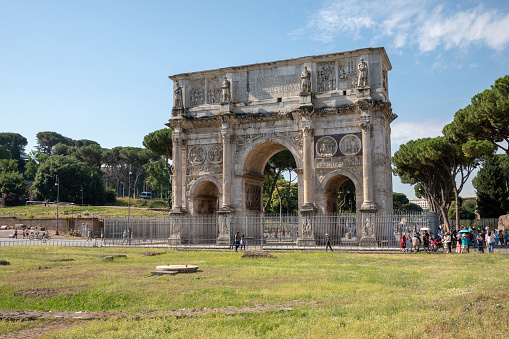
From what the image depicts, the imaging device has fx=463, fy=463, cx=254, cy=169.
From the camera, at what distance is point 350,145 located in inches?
1117

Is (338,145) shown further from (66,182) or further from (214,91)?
(66,182)

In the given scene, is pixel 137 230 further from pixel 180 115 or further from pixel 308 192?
pixel 308 192

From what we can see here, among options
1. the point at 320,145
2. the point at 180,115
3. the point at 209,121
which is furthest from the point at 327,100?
the point at 180,115

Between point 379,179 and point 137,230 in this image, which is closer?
point 379,179

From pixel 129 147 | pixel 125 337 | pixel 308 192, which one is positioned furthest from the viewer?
pixel 129 147

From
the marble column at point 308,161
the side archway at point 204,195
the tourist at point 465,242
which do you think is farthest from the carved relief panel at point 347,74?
the tourist at point 465,242

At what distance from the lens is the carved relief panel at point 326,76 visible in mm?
29375

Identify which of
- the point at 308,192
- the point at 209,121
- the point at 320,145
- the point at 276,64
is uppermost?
the point at 276,64

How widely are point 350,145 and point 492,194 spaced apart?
88.8ft

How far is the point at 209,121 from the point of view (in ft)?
104

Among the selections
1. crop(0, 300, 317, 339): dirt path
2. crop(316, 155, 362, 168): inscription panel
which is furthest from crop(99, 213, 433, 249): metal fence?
crop(0, 300, 317, 339): dirt path

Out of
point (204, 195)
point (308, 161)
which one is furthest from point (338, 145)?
point (204, 195)

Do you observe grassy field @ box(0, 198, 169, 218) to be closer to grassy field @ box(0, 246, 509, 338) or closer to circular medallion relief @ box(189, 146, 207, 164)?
circular medallion relief @ box(189, 146, 207, 164)

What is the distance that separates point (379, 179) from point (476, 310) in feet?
65.5
